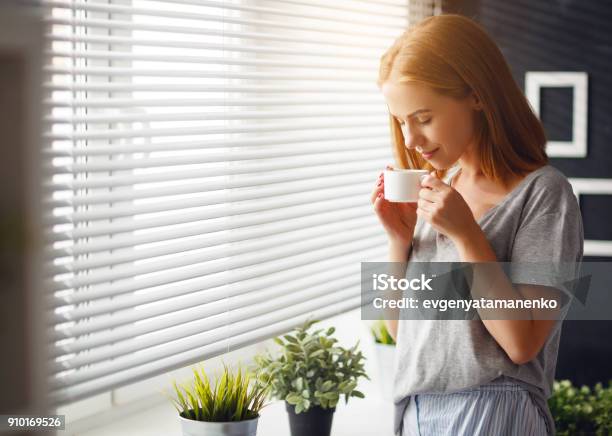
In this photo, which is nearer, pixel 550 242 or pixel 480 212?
pixel 550 242

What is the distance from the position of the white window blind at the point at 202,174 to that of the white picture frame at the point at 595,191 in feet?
2.37

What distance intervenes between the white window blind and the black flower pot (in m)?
0.21

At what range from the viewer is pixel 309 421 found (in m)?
1.64

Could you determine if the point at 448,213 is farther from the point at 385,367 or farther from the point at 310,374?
A: the point at 385,367

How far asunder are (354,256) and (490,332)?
0.98 meters

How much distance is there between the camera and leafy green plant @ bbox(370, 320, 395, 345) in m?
2.14

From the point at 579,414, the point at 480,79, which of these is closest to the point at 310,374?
the point at 480,79

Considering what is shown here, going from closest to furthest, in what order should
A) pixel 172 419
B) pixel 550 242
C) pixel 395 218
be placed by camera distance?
pixel 550 242 < pixel 395 218 < pixel 172 419

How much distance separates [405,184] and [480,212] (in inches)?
5.5

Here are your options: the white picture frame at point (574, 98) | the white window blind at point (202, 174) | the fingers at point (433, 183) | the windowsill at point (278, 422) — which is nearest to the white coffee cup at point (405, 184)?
the fingers at point (433, 183)

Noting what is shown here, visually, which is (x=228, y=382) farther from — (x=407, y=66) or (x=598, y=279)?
(x=598, y=279)

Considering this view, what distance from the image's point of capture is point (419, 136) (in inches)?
51.6

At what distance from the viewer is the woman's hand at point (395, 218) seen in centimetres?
145

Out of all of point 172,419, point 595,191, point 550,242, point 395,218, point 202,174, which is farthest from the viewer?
point 595,191
